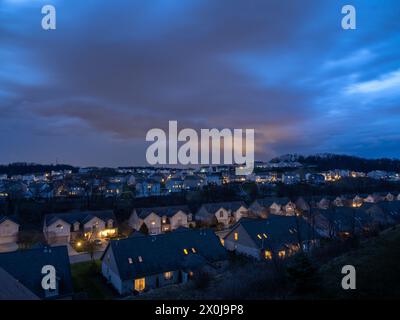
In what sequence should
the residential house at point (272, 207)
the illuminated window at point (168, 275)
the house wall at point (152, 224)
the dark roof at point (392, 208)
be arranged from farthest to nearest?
the residential house at point (272, 207) < the dark roof at point (392, 208) < the house wall at point (152, 224) < the illuminated window at point (168, 275)

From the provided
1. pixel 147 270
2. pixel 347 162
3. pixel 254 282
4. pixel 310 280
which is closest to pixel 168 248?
pixel 147 270

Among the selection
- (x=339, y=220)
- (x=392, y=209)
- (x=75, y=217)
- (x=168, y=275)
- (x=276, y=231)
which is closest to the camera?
(x=168, y=275)

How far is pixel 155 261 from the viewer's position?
846 inches

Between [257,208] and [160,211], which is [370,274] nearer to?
[160,211]

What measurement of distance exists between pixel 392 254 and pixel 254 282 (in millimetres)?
7138

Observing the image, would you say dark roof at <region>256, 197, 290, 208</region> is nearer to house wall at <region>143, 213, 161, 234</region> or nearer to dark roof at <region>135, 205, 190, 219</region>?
dark roof at <region>135, 205, 190, 219</region>

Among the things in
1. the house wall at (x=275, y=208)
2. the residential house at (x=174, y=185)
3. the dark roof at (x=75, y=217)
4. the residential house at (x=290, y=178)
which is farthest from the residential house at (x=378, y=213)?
the residential house at (x=290, y=178)

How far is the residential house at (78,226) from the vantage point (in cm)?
3419

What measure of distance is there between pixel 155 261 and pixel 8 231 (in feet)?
84.4

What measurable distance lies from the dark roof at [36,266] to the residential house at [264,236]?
17226 millimetres

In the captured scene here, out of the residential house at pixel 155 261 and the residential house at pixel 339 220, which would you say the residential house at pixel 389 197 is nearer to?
the residential house at pixel 339 220

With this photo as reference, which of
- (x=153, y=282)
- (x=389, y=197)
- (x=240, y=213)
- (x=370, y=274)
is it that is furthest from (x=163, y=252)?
(x=389, y=197)

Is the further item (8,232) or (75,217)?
(75,217)
